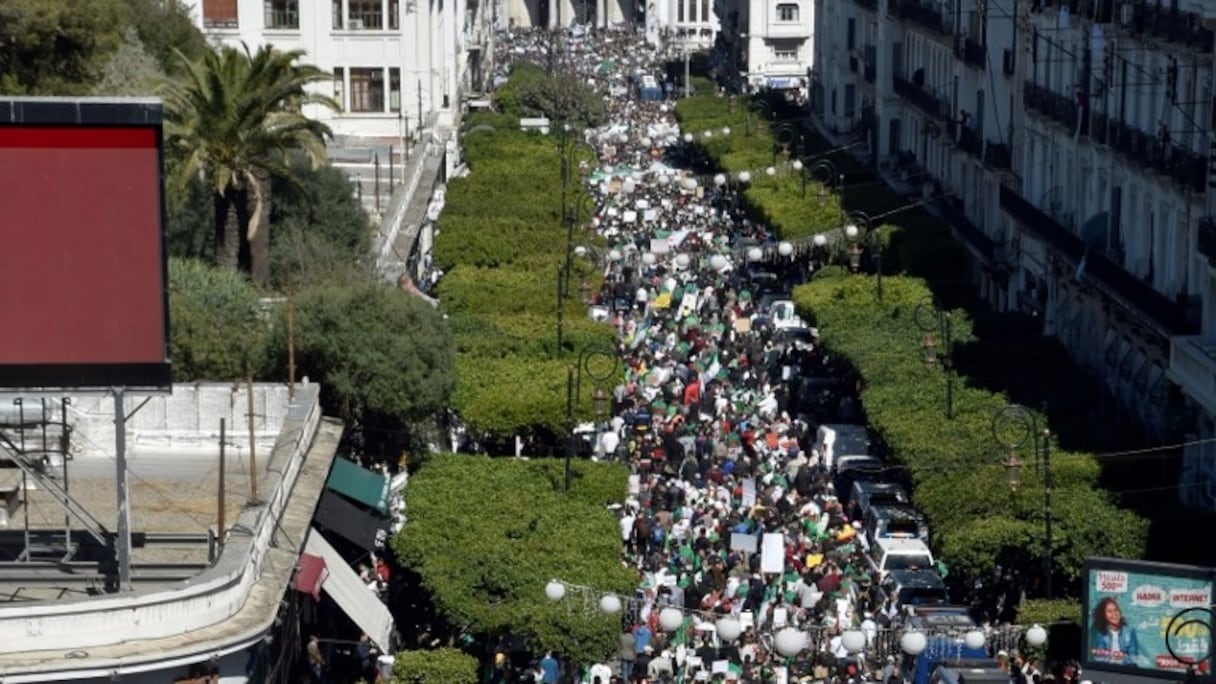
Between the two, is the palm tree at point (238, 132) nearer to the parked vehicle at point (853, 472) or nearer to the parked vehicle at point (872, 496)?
the parked vehicle at point (853, 472)

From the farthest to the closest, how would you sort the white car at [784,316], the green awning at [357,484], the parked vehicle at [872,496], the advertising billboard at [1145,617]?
1. the white car at [784,316]
2. the parked vehicle at [872,496]
3. the green awning at [357,484]
4. the advertising billboard at [1145,617]

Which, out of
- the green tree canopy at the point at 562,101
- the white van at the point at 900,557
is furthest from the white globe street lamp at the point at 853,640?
the green tree canopy at the point at 562,101

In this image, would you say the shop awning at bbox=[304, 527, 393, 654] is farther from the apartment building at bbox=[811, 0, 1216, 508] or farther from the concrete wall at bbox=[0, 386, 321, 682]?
the apartment building at bbox=[811, 0, 1216, 508]

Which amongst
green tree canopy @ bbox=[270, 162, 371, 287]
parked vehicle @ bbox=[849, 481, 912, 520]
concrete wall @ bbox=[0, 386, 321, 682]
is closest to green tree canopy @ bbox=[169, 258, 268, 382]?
green tree canopy @ bbox=[270, 162, 371, 287]

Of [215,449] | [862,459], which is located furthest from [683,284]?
[215,449]

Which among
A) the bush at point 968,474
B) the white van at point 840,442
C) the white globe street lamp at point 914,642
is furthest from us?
the white van at point 840,442

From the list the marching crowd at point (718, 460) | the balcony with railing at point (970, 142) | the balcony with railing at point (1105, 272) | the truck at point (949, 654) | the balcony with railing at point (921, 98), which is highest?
the balcony with railing at point (921, 98)
